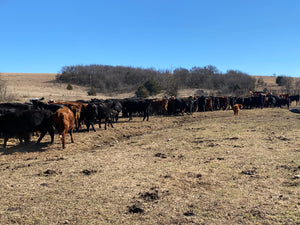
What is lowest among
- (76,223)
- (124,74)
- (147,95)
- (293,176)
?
(76,223)

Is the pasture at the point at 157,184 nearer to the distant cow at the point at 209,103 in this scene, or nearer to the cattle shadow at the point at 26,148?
the cattle shadow at the point at 26,148

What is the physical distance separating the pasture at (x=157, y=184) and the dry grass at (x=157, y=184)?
15 millimetres

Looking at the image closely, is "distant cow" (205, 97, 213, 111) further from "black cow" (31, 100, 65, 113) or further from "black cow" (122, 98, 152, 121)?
"black cow" (31, 100, 65, 113)

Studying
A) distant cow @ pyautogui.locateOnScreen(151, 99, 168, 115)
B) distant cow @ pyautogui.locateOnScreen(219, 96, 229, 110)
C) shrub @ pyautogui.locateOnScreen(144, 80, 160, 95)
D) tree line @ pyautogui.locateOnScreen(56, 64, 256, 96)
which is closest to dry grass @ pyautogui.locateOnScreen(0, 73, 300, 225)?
distant cow @ pyautogui.locateOnScreen(151, 99, 168, 115)

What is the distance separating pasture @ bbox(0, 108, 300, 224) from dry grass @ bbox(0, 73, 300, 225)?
0.01 meters

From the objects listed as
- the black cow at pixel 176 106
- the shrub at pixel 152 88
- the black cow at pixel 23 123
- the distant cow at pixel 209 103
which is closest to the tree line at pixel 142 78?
the shrub at pixel 152 88

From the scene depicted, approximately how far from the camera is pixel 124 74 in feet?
204

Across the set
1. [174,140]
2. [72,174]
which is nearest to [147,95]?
[174,140]

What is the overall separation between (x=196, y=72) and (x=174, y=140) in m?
54.9

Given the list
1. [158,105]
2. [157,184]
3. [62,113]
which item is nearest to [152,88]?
[158,105]

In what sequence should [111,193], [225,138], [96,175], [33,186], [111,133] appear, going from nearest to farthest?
1. [111,193]
2. [33,186]
3. [96,175]
4. [225,138]
5. [111,133]

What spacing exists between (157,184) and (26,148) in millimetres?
5861

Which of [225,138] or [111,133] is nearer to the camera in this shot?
[225,138]

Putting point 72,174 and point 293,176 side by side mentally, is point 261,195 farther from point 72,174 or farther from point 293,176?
point 72,174
